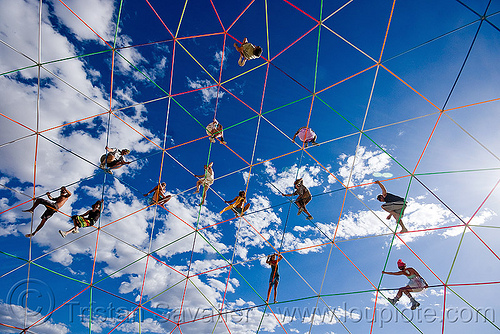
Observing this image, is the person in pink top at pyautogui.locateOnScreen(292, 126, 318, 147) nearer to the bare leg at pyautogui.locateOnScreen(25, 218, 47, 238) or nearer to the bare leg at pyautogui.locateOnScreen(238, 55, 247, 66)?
the bare leg at pyautogui.locateOnScreen(238, 55, 247, 66)

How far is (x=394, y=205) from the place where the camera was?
10055 millimetres

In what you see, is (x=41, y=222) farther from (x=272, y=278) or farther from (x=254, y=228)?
(x=272, y=278)

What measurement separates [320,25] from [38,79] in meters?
8.81

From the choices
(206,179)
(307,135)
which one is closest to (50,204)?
(206,179)

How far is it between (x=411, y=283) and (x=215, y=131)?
8757 mm

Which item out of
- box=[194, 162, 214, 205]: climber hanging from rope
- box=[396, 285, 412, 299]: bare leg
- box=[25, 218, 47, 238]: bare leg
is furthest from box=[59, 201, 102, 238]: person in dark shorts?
box=[396, 285, 412, 299]: bare leg

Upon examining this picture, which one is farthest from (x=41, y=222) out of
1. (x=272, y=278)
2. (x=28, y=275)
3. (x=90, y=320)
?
(x=272, y=278)

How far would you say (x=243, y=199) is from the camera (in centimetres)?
1209

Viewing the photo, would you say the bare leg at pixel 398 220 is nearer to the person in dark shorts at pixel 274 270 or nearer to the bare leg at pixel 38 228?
the person in dark shorts at pixel 274 270

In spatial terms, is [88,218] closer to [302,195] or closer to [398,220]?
[302,195]

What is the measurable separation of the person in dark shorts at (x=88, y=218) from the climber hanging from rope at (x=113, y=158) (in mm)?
1413

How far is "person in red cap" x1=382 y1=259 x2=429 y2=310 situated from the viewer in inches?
388

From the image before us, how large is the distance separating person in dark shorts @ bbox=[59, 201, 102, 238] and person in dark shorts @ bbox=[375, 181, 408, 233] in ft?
32.7

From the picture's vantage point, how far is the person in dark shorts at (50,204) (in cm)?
1001
